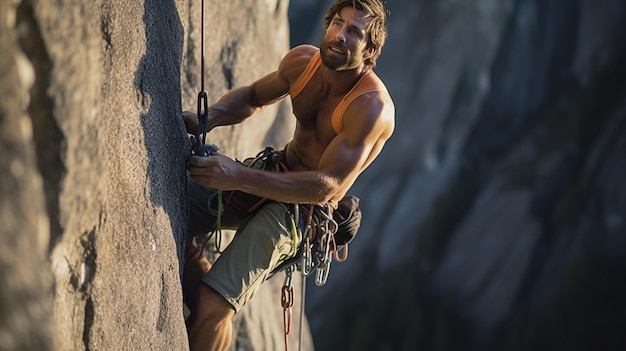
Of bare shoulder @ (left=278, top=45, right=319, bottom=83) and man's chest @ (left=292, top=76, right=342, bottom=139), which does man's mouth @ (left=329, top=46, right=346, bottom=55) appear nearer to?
man's chest @ (left=292, top=76, right=342, bottom=139)

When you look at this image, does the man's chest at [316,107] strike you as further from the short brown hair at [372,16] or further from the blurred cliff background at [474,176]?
the blurred cliff background at [474,176]

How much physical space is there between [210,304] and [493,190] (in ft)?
25.6

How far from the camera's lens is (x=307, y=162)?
10.7 ft

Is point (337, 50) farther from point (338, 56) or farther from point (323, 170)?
point (323, 170)

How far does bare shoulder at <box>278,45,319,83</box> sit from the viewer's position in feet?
10.9

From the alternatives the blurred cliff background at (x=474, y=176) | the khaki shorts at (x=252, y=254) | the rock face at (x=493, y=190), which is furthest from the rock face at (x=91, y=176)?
the rock face at (x=493, y=190)

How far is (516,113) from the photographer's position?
1064 centimetres

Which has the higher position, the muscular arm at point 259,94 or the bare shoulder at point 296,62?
the bare shoulder at point 296,62

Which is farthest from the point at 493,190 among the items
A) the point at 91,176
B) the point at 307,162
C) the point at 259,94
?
the point at 91,176

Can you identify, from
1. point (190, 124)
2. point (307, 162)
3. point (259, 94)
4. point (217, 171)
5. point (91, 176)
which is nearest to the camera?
point (91, 176)

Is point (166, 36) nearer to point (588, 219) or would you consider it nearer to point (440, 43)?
point (588, 219)

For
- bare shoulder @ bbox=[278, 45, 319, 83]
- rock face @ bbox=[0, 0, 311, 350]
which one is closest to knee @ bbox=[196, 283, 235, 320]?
rock face @ bbox=[0, 0, 311, 350]

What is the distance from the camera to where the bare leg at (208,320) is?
3039 millimetres

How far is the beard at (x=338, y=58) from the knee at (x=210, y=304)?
85cm
